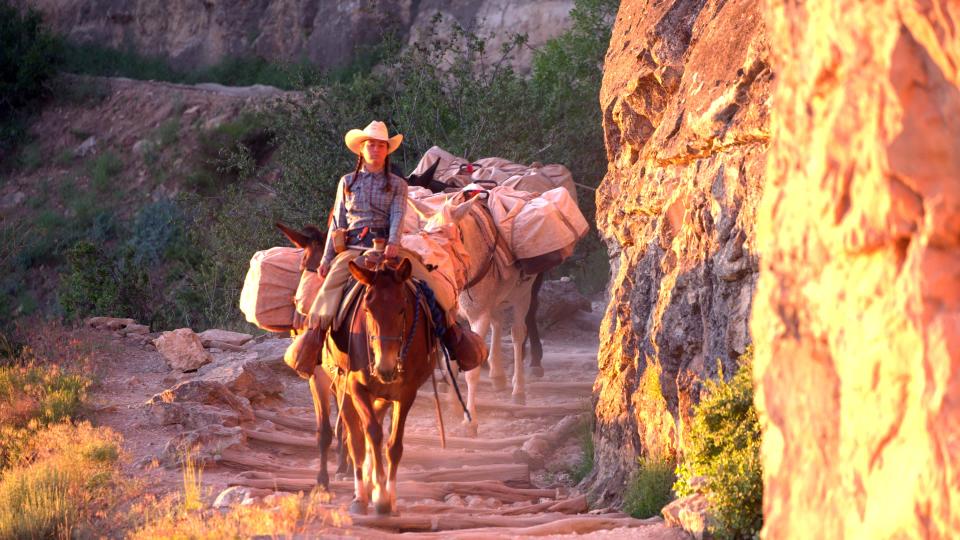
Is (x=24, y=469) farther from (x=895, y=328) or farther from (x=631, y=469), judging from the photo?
(x=895, y=328)

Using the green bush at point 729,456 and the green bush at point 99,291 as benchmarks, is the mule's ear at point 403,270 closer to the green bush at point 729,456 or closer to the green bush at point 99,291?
the green bush at point 729,456

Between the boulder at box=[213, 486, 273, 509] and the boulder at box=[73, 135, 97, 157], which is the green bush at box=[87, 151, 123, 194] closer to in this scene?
the boulder at box=[73, 135, 97, 157]

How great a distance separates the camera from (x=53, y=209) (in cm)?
3719

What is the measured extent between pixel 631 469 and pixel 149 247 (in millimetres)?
24663

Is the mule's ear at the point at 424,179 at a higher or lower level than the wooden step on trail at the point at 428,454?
higher

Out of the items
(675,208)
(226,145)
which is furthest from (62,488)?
(226,145)

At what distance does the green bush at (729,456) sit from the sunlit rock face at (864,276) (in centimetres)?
251

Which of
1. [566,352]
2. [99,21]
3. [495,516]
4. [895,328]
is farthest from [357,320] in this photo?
[99,21]

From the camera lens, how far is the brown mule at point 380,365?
845 cm

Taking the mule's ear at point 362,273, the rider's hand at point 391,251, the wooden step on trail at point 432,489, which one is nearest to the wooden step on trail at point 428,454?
the wooden step on trail at point 432,489

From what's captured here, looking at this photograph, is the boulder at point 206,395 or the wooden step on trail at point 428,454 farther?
the boulder at point 206,395

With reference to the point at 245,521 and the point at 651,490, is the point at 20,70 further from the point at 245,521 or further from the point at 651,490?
the point at 245,521

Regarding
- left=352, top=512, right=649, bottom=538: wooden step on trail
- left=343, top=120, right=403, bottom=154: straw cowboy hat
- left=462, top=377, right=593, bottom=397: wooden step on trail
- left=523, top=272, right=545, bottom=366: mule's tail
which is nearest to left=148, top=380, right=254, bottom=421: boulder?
left=462, top=377, right=593, bottom=397: wooden step on trail

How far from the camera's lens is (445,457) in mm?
11805
